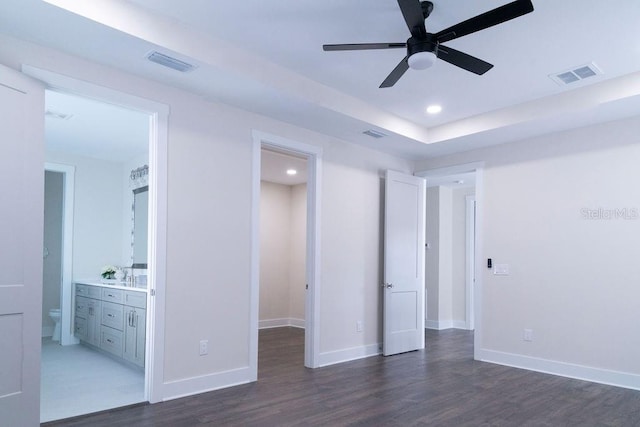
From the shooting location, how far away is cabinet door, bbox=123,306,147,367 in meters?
4.50

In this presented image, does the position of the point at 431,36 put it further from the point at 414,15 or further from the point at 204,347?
the point at 204,347

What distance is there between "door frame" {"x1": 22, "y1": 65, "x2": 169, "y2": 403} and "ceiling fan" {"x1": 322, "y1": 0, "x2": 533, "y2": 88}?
1.62 m

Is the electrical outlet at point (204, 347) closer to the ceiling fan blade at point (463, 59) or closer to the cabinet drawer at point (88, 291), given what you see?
the cabinet drawer at point (88, 291)

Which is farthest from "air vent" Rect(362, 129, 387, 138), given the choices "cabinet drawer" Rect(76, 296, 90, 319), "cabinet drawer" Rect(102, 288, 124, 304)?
"cabinet drawer" Rect(76, 296, 90, 319)

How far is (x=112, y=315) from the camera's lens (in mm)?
5160

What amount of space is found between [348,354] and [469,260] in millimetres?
3634

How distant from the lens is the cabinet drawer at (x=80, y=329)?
5.84 m

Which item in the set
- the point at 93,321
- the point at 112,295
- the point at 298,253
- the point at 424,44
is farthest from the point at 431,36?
the point at 298,253

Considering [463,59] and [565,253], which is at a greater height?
[463,59]

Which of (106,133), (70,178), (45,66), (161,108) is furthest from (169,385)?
(70,178)

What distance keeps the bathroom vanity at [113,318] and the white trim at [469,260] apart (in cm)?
547

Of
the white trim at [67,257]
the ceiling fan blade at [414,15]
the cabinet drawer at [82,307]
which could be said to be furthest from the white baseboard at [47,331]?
the ceiling fan blade at [414,15]

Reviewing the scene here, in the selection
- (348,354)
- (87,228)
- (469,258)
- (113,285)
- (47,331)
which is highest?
(87,228)

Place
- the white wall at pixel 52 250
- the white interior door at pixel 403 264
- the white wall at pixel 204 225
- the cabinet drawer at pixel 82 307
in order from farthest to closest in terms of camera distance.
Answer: the white wall at pixel 52 250 < the cabinet drawer at pixel 82 307 < the white interior door at pixel 403 264 < the white wall at pixel 204 225
